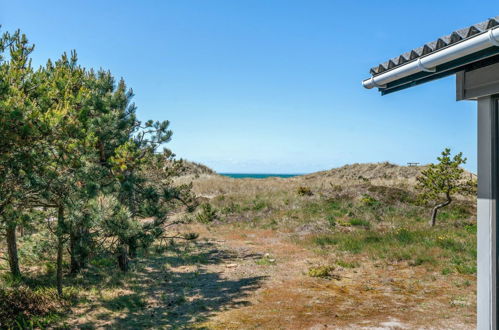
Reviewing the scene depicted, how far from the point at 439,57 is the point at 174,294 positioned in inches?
325

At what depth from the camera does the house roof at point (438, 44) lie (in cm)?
340

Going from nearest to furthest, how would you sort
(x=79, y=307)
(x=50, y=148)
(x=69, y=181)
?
1. (x=50, y=148)
2. (x=69, y=181)
3. (x=79, y=307)

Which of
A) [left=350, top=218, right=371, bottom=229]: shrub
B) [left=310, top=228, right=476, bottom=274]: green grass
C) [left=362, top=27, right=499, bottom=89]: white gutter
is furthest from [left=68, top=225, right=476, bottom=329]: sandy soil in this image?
[left=350, top=218, right=371, bottom=229]: shrub

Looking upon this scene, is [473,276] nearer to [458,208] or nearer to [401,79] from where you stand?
[401,79]

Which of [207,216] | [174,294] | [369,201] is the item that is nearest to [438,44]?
[174,294]

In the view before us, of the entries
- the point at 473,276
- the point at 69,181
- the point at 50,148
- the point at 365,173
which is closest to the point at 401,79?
the point at 50,148

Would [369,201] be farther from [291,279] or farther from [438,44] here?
[438,44]

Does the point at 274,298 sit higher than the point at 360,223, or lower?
lower

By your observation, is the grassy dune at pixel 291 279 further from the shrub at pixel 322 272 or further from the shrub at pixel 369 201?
the shrub at pixel 369 201

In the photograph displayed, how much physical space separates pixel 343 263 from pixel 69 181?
8.36 metres

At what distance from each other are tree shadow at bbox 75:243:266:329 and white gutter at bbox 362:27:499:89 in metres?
5.81

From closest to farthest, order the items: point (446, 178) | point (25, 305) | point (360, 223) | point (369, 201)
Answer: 1. point (25, 305)
2. point (446, 178)
3. point (360, 223)
4. point (369, 201)

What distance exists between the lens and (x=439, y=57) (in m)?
3.80

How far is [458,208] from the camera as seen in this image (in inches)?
812
